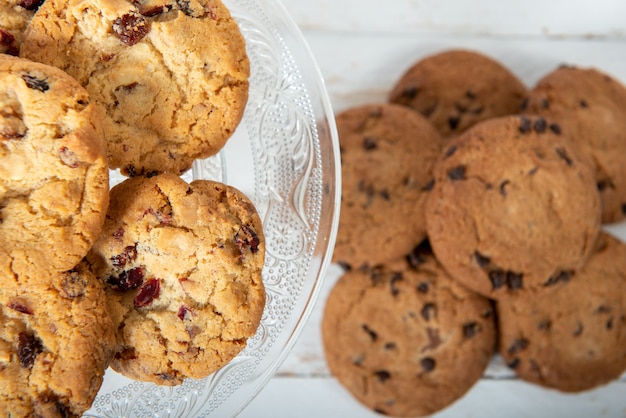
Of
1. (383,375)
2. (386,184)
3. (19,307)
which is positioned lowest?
(383,375)

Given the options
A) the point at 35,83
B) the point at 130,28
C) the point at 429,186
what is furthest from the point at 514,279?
the point at 35,83

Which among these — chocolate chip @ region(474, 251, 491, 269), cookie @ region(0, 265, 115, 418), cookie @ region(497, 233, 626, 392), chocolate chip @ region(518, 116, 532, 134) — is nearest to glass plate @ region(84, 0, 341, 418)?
cookie @ region(0, 265, 115, 418)

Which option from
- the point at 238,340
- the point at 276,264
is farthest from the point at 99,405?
the point at 276,264

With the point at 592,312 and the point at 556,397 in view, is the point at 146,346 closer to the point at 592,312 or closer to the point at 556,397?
the point at 592,312

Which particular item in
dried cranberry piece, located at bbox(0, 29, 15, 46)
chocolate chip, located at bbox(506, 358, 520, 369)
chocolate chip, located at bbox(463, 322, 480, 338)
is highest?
dried cranberry piece, located at bbox(0, 29, 15, 46)

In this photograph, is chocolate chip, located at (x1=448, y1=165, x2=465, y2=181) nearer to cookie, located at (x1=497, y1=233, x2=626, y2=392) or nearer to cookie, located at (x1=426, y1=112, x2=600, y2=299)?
cookie, located at (x1=426, y1=112, x2=600, y2=299)

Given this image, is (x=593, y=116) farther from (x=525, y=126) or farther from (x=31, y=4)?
(x=31, y=4)

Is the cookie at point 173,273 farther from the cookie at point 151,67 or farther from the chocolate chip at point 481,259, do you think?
the chocolate chip at point 481,259
